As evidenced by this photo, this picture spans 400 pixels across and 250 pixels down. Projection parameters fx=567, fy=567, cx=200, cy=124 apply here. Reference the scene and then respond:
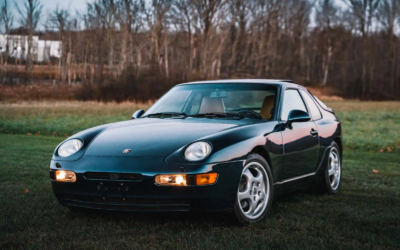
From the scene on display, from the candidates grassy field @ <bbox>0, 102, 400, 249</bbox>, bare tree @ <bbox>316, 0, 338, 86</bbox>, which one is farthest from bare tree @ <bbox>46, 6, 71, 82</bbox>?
grassy field @ <bbox>0, 102, 400, 249</bbox>

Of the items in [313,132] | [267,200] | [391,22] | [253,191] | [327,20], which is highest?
[327,20]

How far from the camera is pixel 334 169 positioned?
6957mm

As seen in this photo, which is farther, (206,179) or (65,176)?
(65,176)

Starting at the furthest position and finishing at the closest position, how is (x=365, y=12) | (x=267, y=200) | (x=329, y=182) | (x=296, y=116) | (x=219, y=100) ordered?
(x=365, y=12) → (x=329, y=182) → (x=219, y=100) → (x=296, y=116) → (x=267, y=200)

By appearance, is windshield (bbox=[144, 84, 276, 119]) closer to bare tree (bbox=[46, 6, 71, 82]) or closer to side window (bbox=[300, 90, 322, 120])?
side window (bbox=[300, 90, 322, 120])

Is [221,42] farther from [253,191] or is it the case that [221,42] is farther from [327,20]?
[253,191]

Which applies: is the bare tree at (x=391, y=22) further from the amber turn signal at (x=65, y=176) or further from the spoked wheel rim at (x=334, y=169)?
the amber turn signal at (x=65, y=176)

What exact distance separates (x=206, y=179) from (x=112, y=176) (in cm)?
75

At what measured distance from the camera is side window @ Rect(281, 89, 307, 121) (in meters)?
5.92

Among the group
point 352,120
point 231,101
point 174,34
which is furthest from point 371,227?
point 174,34

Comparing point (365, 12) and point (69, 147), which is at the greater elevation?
point (365, 12)

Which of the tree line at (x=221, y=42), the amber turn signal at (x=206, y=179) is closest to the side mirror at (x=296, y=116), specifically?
the amber turn signal at (x=206, y=179)

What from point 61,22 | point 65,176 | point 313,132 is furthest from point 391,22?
point 65,176

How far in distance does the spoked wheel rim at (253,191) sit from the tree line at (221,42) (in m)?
32.1
